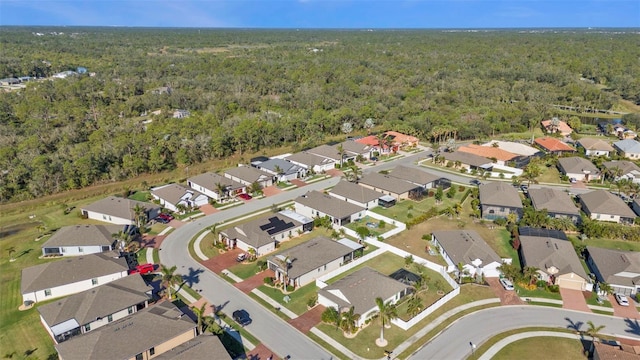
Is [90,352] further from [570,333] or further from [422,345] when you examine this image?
[570,333]

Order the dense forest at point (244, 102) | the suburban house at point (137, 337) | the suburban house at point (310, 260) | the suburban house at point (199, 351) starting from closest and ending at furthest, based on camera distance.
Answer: the suburban house at point (199, 351)
the suburban house at point (137, 337)
the suburban house at point (310, 260)
the dense forest at point (244, 102)

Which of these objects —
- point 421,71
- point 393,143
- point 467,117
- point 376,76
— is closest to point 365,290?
point 393,143

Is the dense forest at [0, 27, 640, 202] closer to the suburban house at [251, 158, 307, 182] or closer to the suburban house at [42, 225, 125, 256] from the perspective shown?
the suburban house at [251, 158, 307, 182]

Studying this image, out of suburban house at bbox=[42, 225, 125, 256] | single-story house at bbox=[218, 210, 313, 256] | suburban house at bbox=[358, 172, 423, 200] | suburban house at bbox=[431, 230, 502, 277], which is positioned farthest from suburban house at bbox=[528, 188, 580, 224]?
suburban house at bbox=[42, 225, 125, 256]

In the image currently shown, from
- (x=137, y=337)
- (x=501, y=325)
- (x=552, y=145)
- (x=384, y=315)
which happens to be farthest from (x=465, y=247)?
(x=552, y=145)

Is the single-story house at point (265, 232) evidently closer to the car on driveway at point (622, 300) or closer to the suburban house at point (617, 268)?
the suburban house at point (617, 268)

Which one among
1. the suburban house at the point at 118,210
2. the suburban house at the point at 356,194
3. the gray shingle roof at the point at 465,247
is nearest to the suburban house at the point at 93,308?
the suburban house at the point at 118,210
